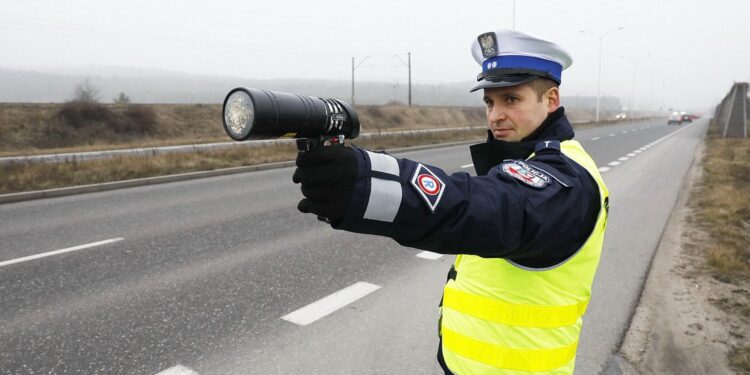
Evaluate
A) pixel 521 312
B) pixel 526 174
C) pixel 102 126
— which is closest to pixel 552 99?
pixel 526 174

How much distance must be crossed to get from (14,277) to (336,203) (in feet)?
16.1

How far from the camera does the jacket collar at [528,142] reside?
4.66 ft

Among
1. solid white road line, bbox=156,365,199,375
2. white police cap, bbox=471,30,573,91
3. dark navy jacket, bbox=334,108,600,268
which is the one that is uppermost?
white police cap, bbox=471,30,573,91

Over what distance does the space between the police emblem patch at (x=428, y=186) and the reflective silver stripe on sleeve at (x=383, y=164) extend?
4cm

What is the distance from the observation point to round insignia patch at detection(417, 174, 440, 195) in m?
0.98

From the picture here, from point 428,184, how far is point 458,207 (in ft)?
0.25

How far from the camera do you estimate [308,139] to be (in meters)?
1.16

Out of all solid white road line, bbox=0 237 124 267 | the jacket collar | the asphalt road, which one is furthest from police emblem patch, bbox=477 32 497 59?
solid white road line, bbox=0 237 124 267

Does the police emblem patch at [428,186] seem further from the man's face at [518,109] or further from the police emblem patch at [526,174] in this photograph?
the man's face at [518,109]

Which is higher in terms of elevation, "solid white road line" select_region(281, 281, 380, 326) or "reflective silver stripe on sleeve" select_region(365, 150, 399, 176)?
"reflective silver stripe on sleeve" select_region(365, 150, 399, 176)

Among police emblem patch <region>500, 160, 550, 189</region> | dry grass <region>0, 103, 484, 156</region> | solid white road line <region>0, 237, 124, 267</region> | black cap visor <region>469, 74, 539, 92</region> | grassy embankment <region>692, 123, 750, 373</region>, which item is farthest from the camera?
dry grass <region>0, 103, 484, 156</region>

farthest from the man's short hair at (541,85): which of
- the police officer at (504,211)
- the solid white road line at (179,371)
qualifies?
the solid white road line at (179,371)

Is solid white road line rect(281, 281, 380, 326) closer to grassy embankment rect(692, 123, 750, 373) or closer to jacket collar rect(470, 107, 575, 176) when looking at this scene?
jacket collar rect(470, 107, 575, 176)

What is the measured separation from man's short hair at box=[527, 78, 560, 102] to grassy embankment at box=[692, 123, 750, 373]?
99.1 inches
